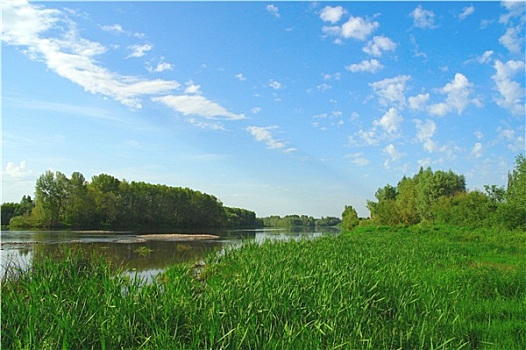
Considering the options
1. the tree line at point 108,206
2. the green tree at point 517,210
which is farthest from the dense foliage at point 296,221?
the green tree at point 517,210

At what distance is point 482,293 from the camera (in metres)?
8.11

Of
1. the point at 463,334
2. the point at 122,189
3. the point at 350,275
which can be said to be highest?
the point at 122,189

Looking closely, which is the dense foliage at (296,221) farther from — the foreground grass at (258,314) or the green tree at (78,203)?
the foreground grass at (258,314)

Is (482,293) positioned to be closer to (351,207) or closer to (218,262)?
(218,262)

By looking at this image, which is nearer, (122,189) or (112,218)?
(112,218)

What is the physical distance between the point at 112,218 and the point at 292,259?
222ft

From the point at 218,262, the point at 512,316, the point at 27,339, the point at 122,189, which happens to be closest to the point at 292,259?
the point at 218,262

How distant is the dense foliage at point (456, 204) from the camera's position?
90.8ft

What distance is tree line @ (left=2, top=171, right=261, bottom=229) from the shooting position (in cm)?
6059

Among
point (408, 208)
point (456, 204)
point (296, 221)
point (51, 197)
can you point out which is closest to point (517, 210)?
point (456, 204)

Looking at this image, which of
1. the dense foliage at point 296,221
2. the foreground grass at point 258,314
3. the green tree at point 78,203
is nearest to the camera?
the foreground grass at point 258,314

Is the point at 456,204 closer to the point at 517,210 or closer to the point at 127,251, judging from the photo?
the point at 517,210

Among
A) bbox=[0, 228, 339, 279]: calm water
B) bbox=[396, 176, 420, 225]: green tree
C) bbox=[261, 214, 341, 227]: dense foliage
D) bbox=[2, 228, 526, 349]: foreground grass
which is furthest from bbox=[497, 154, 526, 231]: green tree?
bbox=[261, 214, 341, 227]: dense foliage

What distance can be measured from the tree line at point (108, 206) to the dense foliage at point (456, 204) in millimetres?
46039
